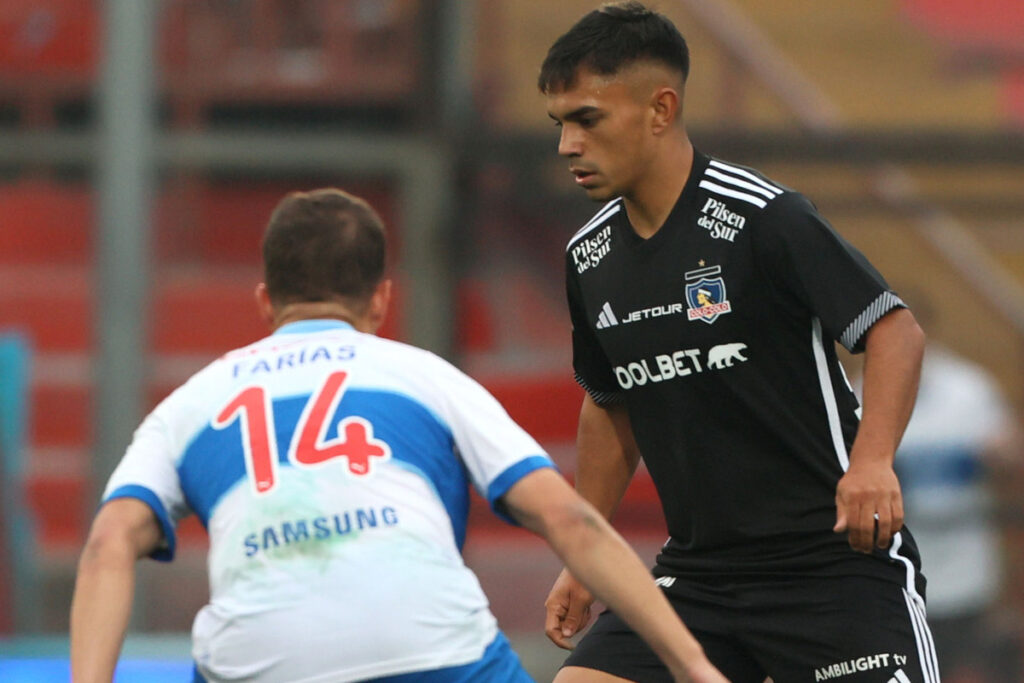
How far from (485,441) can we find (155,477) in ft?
1.93

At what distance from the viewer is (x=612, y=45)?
3555 mm

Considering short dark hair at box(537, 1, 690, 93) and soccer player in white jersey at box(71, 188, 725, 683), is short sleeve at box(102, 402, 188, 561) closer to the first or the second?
soccer player in white jersey at box(71, 188, 725, 683)

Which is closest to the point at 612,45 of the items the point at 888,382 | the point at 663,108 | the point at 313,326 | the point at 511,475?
the point at 663,108

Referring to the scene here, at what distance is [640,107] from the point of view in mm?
3564

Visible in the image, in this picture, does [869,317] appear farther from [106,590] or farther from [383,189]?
[383,189]

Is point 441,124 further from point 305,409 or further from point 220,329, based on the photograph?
point 305,409

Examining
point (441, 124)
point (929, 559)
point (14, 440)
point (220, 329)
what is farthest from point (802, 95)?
point (14, 440)

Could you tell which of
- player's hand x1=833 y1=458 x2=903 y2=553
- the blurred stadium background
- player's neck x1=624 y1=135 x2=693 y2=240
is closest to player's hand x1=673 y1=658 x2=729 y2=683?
player's hand x1=833 y1=458 x2=903 y2=553

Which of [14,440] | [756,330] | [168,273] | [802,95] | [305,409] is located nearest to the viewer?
[305,409]

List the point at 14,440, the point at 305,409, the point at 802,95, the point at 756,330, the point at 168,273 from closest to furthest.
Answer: the point at 305,409, the point at 756,330, the point at 14,440, the point at 168,273, the point at 802,95

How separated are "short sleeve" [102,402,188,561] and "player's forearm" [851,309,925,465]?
1338 mm

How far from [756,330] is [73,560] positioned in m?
5.50

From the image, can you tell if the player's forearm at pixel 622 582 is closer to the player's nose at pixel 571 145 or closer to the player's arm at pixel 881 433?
the player's arm at pixel 881 433

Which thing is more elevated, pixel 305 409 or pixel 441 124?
pixel 441 124
